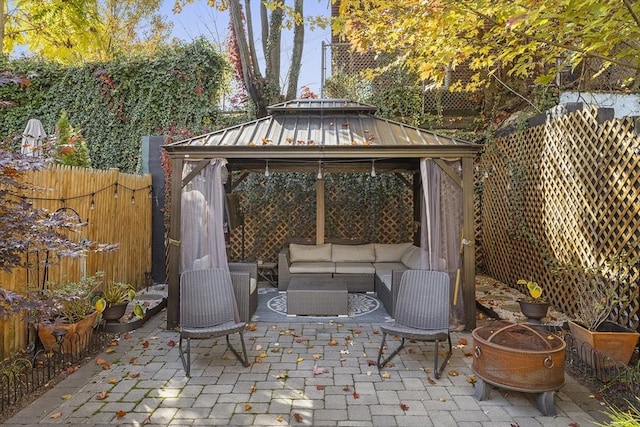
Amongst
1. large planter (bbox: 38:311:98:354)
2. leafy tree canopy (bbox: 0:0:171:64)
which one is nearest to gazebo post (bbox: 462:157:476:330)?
large planter (bbox: 38:311:98:354)

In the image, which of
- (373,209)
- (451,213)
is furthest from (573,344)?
(373,209)

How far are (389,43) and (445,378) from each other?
6.29 metres

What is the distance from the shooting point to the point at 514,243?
6824mm

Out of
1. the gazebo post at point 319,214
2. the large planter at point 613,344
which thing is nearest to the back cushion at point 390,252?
the gazebo post at point 319,214

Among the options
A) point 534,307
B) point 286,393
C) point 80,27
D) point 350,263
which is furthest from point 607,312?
point 80,27

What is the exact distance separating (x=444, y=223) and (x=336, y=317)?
1.90m

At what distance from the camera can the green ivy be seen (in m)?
8.91

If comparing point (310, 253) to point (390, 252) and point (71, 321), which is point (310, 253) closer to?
point (390, 252)

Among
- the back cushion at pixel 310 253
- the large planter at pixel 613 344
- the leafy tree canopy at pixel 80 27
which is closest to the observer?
the large planter at pixel 613 344

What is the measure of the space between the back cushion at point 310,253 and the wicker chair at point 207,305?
9.24 feet

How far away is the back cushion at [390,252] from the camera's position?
7129 mm

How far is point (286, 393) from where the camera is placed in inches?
130

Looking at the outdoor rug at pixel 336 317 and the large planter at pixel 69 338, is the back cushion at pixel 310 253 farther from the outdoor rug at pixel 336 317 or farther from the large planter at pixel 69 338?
the large planter at pixel 69 338

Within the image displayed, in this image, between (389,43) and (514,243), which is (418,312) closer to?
(514,243)
